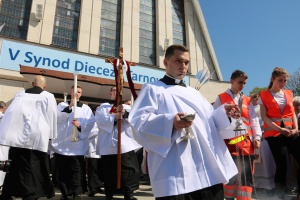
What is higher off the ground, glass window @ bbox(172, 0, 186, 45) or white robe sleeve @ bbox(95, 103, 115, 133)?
glass window @ bbox(172, 0, 186, 45)

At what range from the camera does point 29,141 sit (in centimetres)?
436

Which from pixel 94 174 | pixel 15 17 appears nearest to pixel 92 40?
pixel 15 17

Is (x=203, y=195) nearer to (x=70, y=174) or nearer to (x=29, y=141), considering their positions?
(x=29, y=141)

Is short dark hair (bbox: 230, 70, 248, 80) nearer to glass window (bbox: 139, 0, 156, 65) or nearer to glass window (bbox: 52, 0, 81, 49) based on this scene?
glass window (bbox: 52, 0, 81, 49)

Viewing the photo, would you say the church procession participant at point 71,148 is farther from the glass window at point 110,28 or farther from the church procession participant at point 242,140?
the glass window at point 110,28

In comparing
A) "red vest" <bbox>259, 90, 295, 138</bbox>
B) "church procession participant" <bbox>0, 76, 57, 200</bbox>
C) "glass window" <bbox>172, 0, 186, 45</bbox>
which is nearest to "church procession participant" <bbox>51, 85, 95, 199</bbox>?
"church procession participant" <bbox>0, 76, 57, 200</bbox>

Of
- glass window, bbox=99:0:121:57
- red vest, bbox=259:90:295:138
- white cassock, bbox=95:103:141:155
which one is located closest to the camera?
red vest, bbox=259:90:295:138

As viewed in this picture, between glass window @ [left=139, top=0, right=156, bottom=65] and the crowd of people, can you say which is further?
glass window @ [left=139, top=0, right=156, bottom=65]

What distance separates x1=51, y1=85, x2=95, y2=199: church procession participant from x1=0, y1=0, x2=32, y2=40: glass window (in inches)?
366

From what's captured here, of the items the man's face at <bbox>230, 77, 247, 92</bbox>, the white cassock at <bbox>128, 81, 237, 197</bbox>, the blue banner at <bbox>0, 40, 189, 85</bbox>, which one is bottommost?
Result: the white cassock at <bbox>128, 81, 237, 197</bbox>

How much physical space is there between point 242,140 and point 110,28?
13.6 metres

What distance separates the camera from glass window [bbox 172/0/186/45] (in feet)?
61.3

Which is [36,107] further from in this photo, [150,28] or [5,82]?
[150,28]

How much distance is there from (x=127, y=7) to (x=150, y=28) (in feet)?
6.51
